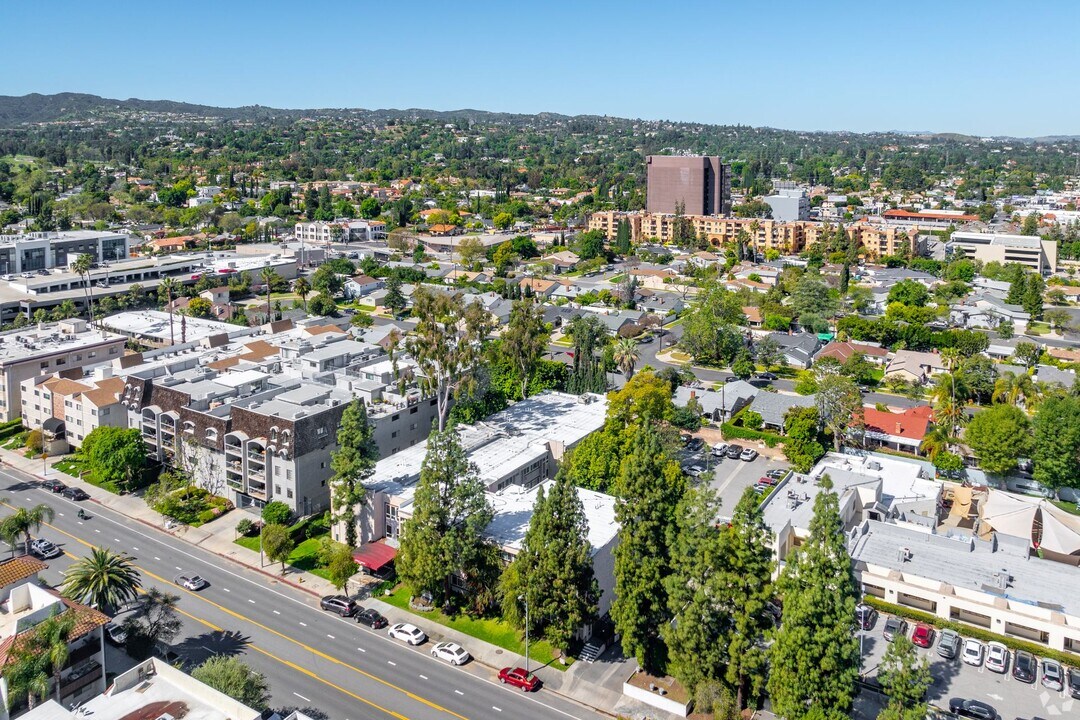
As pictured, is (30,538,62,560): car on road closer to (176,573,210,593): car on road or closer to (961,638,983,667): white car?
(176,573,210,593): car on road

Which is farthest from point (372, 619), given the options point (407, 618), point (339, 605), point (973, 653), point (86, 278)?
point (86, 278)

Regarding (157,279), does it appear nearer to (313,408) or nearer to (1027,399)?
(313,408)

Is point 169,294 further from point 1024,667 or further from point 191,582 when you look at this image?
point 1024,667

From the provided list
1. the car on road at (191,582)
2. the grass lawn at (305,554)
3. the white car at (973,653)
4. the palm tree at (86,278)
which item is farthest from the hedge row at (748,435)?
the palm tree at (86,278)

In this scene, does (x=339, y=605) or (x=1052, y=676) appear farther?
(x=339, y=605)

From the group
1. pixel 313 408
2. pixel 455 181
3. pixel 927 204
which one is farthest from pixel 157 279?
pixel 927 204
